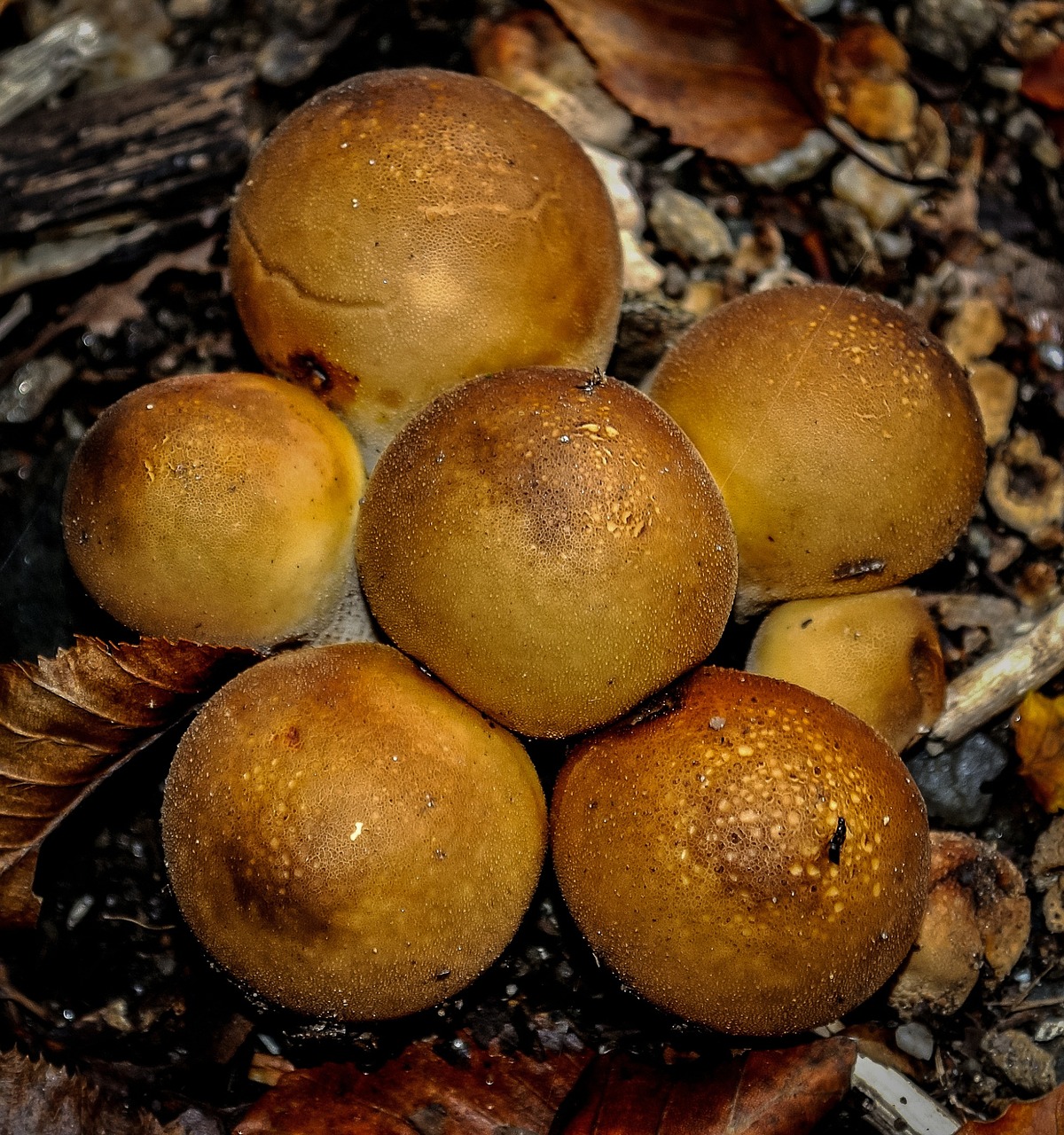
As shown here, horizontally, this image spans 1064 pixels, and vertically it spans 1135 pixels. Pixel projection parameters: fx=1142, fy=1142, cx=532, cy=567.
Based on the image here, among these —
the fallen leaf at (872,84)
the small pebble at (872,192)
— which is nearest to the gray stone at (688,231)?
the small pebble at (872,192)

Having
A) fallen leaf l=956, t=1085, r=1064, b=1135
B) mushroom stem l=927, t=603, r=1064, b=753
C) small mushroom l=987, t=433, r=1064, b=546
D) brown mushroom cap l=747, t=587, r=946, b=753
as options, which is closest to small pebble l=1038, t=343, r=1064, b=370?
small mushroom l=987, t=433, r=1064, b=546

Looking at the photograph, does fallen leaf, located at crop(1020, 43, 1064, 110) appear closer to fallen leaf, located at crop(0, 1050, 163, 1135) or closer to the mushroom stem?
the mushroom stem

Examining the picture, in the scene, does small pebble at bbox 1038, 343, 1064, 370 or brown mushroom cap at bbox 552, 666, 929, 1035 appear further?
small pebble at bbox 1038, 343, 1064, 370

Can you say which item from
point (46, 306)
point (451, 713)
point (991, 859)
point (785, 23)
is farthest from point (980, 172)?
point (46, 306)

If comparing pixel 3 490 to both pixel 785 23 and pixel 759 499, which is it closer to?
pixel 759 499

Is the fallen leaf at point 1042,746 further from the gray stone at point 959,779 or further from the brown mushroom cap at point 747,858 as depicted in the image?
the brown mushroom cap at point 747,858

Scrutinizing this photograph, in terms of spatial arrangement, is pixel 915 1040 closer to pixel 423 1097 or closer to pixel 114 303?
pixel 423 1097
